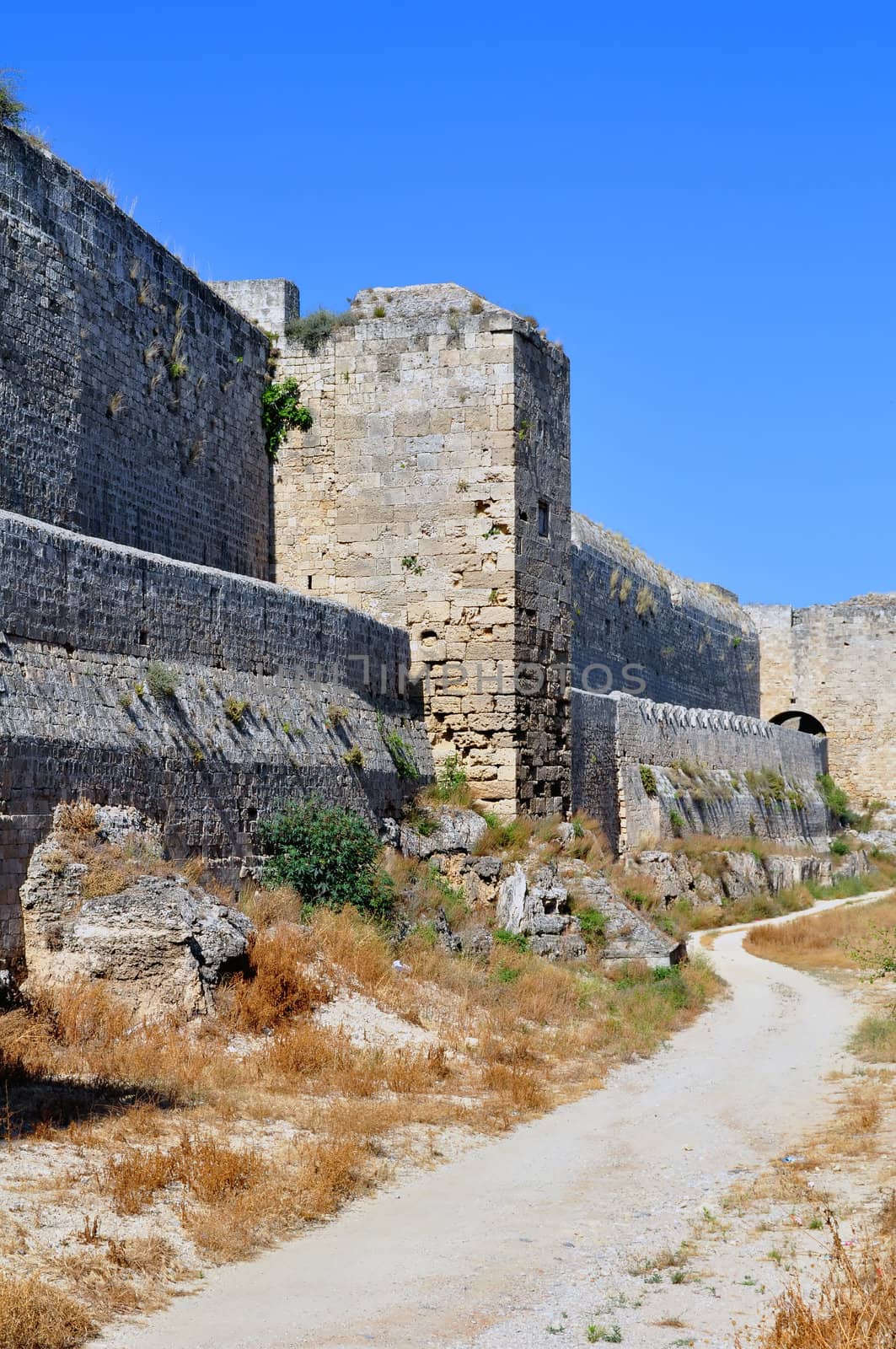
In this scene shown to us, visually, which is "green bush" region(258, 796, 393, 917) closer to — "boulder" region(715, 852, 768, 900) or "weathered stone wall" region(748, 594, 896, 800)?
"boulder" region(715, 852, 768, 900)

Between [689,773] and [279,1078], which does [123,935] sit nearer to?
[279,1078]

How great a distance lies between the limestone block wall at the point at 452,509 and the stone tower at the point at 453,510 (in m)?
0.02

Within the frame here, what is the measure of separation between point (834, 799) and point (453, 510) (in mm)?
23668

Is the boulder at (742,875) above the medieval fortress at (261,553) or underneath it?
underneath

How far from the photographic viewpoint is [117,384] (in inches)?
565

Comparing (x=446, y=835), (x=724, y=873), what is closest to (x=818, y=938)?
(x=724, y=873)

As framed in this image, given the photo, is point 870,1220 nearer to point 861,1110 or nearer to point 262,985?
point 861,1110

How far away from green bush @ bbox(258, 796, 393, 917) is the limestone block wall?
324 centimetres

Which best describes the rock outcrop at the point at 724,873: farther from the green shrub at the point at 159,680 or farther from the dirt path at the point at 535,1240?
the green shrub at the point at 159,680

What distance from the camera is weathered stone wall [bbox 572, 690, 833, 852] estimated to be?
2231 cm

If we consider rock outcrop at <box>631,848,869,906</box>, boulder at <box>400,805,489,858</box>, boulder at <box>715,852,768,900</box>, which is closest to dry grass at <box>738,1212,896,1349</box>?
boulder at <box>400,805,489,858</box>

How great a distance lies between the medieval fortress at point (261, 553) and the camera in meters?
11.1

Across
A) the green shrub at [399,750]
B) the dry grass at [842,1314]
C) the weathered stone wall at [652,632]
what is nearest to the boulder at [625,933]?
the green shrub at [399,750]

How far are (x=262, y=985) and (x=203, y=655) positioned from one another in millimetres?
3381
